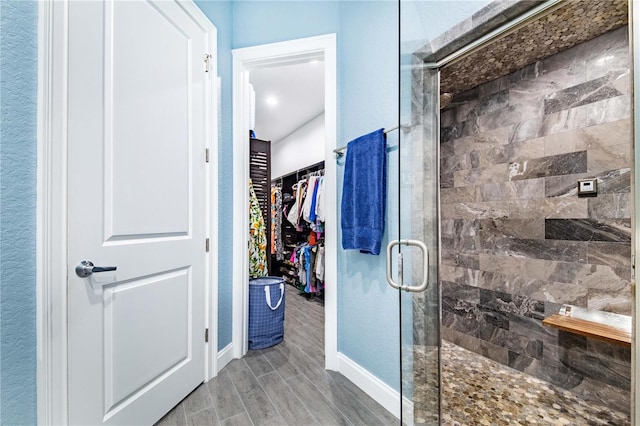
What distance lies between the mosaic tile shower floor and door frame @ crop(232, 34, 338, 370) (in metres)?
0.80

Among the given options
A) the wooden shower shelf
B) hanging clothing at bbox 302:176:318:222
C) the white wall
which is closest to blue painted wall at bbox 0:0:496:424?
the wooden shower shelf

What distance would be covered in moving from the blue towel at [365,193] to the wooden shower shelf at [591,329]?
49.0 inches

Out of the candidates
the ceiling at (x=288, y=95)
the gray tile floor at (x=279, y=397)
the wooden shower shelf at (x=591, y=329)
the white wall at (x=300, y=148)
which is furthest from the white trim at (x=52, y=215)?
the white wall at (x=300, y=148)

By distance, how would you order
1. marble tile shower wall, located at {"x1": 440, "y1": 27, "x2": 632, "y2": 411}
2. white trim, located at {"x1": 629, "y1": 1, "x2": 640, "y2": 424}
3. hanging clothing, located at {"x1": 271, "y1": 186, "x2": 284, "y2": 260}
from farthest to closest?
hanging clothing, located at {"x1": 271, "y1": 186, "x2": 284, "y2": 260} → marble tile shower wall, located at {"x1": 440, "y1": 27, "x2": 632, "y2": 411} → white trim, located at {"x1": 629, "y1": 1, "x2": 640, "y2": 424}

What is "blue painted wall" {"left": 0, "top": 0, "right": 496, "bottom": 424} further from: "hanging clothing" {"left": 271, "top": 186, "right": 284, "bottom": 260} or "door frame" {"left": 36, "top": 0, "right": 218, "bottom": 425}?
"hanging clothing" {"left": 271, "top": 186, "right": 284, "bottom": 260}

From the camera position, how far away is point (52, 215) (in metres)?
1.04

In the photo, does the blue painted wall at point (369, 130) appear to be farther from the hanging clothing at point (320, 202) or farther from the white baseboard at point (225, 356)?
the hanging clothing at point (320, 202)

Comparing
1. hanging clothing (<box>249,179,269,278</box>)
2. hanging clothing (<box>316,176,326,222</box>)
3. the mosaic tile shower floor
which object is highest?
hanging clothing (<box>316,176,326,222</box>)

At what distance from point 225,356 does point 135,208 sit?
1238mm

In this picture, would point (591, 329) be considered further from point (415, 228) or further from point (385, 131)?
point (385, 131)

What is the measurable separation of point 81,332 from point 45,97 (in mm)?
897

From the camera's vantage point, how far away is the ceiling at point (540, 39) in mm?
1493

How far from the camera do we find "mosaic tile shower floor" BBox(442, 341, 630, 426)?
1588mm

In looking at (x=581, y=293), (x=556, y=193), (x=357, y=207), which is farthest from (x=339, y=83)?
(x=581, y=293)
